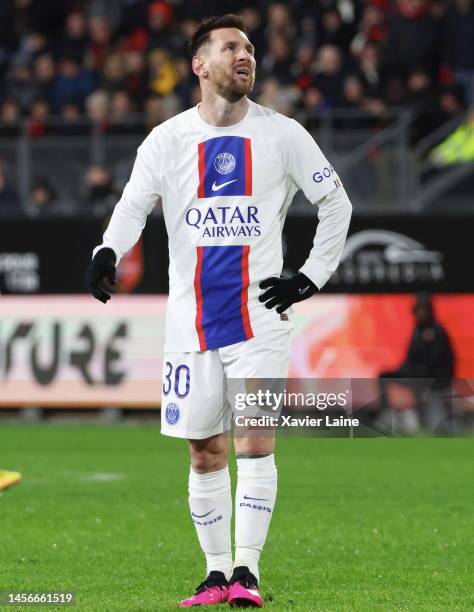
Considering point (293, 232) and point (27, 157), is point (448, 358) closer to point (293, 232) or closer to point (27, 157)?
point (293, 232)

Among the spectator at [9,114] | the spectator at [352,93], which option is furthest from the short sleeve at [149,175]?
the spectator at [352,93]

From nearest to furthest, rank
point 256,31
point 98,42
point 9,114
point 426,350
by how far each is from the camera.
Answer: point 426,350 → point 9,114 → point 256,31 → point 98,42

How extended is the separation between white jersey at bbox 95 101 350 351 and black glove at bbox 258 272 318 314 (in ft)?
0.22

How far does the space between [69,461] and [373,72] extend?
272 inches

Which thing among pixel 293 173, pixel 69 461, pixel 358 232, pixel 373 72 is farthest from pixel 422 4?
pixel 293 173

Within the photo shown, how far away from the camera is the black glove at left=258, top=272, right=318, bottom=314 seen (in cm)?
638

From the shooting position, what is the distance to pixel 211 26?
6484 millimetres

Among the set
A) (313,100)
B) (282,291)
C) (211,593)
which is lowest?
(211,593)

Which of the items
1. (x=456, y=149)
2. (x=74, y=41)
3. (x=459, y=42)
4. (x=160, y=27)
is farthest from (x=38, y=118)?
(x=459, y=42)

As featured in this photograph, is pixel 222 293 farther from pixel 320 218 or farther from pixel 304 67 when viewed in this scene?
pixel 304 67

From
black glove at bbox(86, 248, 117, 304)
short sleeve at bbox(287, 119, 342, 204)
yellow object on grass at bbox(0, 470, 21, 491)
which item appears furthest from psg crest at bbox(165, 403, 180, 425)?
short sleeve at bbox(287, 119, 342, 204)

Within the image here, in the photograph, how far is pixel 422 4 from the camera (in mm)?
18438

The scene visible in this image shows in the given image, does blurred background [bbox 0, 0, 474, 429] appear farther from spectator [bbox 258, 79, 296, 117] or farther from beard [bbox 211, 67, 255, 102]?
beard [bbox 211, 67, 255, 102]

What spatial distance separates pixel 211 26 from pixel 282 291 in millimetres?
1148
